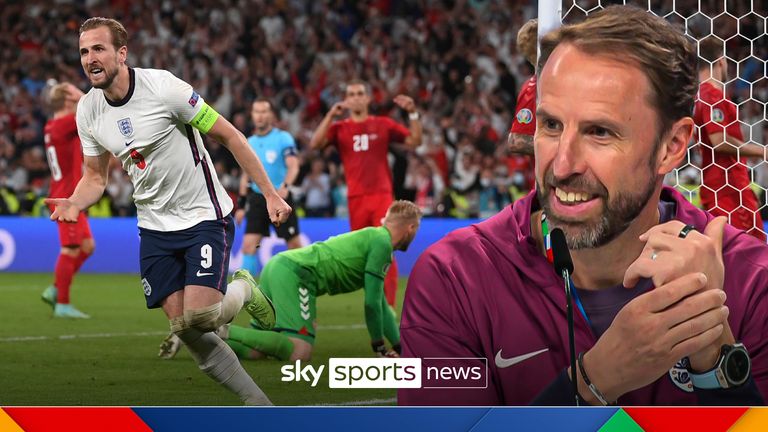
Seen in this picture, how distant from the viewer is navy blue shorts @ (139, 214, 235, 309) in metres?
4.56

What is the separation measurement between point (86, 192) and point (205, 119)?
0.50 meters

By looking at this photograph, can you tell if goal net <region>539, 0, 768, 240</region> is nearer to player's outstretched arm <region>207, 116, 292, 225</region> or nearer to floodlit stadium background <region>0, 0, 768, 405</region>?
floodlit stadium background <region>0, 0, 768, 405</region>

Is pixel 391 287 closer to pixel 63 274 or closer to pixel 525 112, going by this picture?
pixel 63 274

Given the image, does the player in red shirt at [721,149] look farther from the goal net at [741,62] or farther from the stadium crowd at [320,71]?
the stadium crowd at [320,71]

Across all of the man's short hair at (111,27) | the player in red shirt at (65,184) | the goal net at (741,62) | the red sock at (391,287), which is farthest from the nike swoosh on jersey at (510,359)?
the goal net at (741,62)

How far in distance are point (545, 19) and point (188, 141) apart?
5.78ft

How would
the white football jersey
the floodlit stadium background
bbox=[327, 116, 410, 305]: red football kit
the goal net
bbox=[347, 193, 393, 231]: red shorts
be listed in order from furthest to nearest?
the goal net → the floodlit stadium background → bbox=[347, 193, 393, 231]: red shorts → bbox=[327, 116, 410, 305]: red football kit → the white football jersey

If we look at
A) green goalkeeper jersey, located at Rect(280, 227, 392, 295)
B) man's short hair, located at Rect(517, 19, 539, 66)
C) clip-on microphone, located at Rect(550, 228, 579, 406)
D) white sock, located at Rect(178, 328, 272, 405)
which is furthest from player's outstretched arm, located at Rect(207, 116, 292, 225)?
clip-on microphone, located at Rect(550, 228, 579, 406)

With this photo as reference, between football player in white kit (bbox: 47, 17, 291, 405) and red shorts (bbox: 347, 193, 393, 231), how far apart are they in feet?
13.0

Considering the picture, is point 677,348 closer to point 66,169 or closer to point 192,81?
point 66,169

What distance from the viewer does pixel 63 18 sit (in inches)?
650

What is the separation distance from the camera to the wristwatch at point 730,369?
1521mm

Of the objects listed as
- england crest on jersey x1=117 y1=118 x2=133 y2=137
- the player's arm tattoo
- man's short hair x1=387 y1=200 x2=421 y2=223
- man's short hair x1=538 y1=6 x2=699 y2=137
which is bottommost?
man's short hair x1=387 y1=200 x2=421 y2=223

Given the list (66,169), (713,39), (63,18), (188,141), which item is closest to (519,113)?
(713,39)
